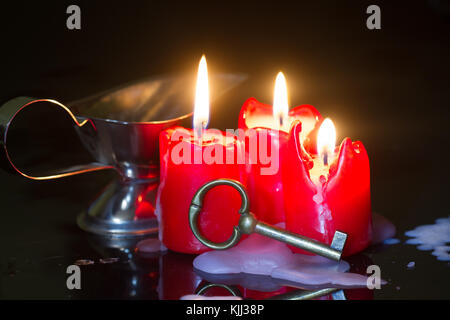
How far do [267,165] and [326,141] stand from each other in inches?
2.5

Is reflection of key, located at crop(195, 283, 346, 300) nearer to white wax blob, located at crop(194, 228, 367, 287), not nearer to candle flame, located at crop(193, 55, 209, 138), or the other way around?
white wax blob, located at crop(194, 228, 367, 287)

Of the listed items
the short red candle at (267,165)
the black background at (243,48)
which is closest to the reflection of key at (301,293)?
the short red candle at (267,165)

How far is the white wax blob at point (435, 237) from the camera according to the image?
0.69 m

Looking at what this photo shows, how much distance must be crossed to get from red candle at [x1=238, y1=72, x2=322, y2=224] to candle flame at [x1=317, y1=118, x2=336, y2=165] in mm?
36

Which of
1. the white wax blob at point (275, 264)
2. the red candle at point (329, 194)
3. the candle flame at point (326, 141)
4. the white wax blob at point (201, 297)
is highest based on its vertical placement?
the candle flame at point (326, 141)

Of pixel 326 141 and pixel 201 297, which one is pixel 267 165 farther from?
pixel 201 297

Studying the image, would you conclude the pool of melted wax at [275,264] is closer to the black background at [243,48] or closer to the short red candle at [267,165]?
the short red candle at [267,165]

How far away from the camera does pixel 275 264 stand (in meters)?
0.66

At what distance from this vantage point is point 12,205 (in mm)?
833

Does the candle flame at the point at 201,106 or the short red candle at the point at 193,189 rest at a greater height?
the candle flame at the point at 201,106

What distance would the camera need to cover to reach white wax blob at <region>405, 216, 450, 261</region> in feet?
2.28

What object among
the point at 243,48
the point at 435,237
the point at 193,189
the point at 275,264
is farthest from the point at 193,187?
the point at 243,48

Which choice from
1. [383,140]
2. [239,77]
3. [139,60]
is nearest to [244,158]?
[239,77]

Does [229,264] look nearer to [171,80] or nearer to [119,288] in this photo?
[119,288]
